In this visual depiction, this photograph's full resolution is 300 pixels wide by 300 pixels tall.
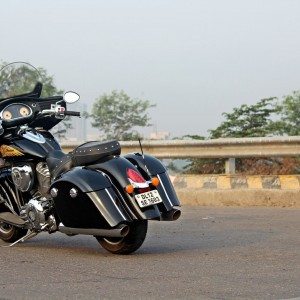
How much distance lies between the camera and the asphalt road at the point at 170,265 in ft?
21.1

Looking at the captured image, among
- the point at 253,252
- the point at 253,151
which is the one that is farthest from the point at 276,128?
the point at 253,252

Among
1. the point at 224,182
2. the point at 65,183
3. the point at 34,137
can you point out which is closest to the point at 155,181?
the point at 65,183

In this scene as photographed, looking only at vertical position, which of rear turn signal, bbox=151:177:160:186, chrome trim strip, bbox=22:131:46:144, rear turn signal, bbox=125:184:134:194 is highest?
chrome trim strip, bbox=22:131:46:144

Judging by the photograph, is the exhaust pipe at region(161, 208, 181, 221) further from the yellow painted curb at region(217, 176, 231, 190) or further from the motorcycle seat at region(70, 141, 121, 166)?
the yellow painted curb at region(217, 176, 231, 190)

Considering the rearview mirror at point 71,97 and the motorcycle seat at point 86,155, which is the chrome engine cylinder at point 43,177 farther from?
the rearview mirror at point 71,97

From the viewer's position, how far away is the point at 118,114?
2597 centimetres

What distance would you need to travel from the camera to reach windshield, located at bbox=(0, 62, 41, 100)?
9454mm

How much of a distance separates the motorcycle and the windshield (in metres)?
0.01

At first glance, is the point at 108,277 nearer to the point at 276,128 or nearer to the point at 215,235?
the point at 215,235

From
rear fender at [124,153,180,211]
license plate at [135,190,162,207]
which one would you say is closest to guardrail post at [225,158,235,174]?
rear fender at [124,153,180,211]

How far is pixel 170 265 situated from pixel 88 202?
34.2 inches

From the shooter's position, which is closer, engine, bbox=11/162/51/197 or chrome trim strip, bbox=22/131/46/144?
engine, bbox=11/162/51/197

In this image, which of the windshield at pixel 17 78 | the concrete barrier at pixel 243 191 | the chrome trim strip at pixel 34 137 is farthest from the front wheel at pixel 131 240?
the concrete barrier at pixel 243 191

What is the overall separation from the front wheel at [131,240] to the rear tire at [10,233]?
3.75 ft
